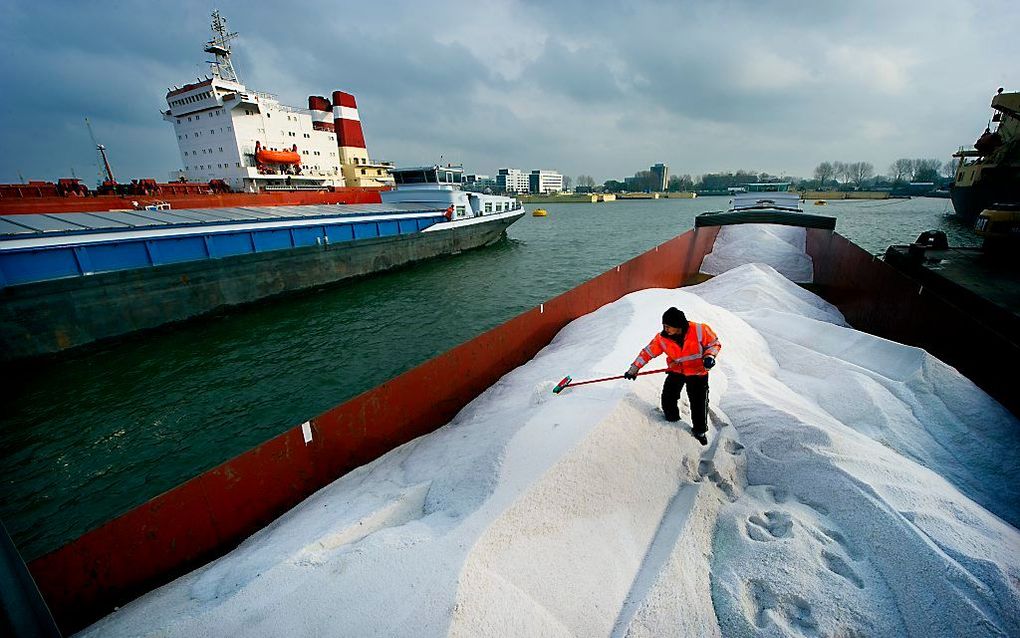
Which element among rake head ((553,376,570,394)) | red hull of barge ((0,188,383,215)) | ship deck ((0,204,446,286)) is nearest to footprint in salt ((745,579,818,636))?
rake head ((553,376,570,394))

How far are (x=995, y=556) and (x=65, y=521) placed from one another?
9.38 meters

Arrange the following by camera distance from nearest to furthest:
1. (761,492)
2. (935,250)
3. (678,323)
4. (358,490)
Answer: (761,492)
(678,323)
(358,490)
(935,250)

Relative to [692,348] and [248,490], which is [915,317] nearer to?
[692,348]

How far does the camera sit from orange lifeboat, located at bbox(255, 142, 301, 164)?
24.6m

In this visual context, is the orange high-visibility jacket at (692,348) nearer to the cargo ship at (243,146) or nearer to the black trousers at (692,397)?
the black trousers at (692,397)

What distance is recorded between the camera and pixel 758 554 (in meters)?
2.99

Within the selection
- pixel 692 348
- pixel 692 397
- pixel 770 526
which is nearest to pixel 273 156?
pixel 692 348

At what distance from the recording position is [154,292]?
1136cm

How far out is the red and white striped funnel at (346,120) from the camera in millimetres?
29781

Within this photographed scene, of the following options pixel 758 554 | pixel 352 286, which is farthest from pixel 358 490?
pixel 352 286

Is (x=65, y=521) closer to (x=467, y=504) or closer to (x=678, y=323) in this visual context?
(x=467, y=504)

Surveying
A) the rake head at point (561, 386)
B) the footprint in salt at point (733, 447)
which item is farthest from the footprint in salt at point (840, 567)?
the rake head at point (561, 386)

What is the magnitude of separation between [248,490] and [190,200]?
19.7 meters

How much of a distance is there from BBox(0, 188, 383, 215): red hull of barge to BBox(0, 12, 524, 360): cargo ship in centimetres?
6
